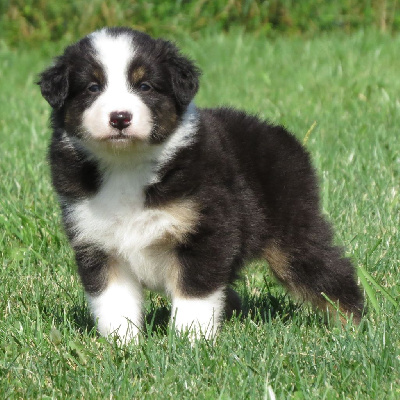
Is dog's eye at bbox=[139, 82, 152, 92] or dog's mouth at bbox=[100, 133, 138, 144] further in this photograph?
dog's eye at bbox=[139, 82, 152, 92]

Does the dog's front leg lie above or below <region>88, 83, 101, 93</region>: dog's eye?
below

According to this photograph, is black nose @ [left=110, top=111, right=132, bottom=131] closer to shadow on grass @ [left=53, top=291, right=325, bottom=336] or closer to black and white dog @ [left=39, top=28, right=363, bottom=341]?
black and white dog @ [left=39, top=28, right=363, bottom=341]

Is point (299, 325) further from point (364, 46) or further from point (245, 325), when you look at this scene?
point (364, 46)

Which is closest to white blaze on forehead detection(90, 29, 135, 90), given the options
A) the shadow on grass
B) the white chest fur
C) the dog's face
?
the dog's face

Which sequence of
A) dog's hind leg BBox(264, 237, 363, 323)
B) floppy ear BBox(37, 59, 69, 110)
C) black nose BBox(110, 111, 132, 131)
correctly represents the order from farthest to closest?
dog's hind leg BBox(264, 237, 363, 323) → floppy ear BBox(37, 59, 69, 110) → black nose BBox(110, 111, 132, 131)

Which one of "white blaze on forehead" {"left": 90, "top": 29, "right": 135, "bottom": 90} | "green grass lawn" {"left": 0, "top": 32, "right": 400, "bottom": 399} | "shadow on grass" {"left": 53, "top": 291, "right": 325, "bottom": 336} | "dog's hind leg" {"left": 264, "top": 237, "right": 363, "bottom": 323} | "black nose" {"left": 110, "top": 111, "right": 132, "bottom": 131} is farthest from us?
"dog's hind leg" {"left": 264, "top": 237, "right": 363, "bottom": 323}

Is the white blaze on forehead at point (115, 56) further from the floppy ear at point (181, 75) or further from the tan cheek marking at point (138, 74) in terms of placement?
the floppy ear at point (181, 75)

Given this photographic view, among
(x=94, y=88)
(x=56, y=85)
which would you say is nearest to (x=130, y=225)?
(x=94, y=88)

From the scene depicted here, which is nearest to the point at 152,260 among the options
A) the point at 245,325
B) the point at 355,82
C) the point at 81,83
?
the point at 245,325
